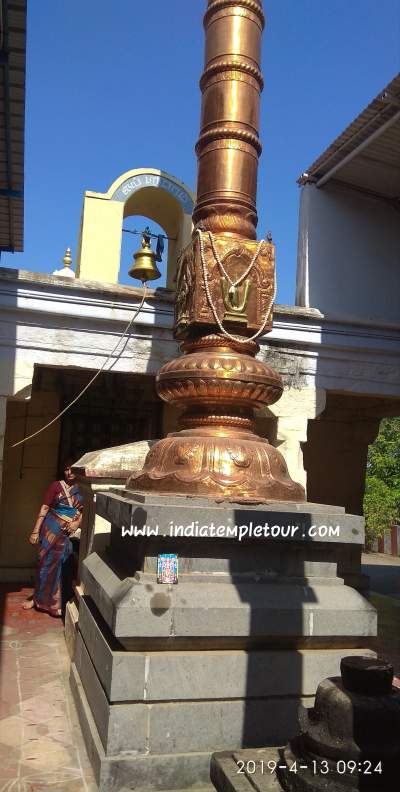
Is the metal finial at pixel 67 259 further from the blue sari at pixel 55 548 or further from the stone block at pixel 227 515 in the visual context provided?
the stone block at pixel 227 515

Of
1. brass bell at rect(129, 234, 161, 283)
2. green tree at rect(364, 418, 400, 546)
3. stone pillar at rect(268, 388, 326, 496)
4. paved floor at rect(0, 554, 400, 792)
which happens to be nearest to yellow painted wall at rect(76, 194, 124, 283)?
brass bell at rect(129, 234, 161, 283)

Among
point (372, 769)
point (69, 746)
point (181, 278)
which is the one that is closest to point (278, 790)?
point (372, 769)

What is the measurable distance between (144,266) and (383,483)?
1716cm

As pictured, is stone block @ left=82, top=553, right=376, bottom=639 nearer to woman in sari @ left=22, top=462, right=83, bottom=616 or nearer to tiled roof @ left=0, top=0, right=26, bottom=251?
woman in sari @ left=22, top=462, right=83, bottom=616

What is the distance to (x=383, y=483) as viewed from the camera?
2147 cm

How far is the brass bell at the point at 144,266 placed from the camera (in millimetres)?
6262

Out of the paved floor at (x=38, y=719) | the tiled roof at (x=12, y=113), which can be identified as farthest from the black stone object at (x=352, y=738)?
the tiled roof at (x=12, y=113)

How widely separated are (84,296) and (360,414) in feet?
17.3

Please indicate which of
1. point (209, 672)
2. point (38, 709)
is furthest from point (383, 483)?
point (209, 672)

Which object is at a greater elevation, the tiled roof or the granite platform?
the tiled roof

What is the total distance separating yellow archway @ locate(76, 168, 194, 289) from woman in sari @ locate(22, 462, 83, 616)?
316cm

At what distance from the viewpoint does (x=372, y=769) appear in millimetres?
2199

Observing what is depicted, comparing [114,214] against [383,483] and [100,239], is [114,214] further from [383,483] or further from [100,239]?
[383,483]

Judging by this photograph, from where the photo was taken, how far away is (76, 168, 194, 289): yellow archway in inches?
344
